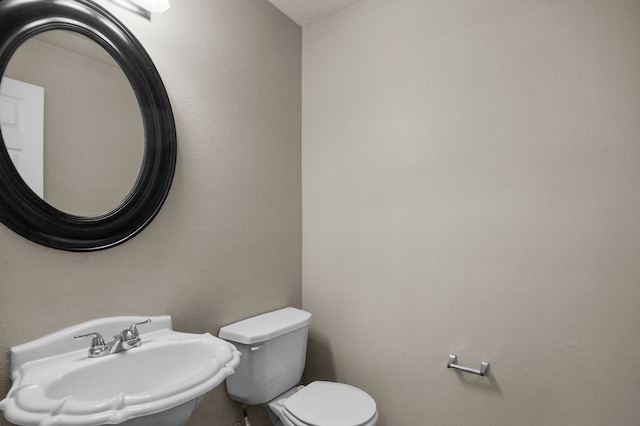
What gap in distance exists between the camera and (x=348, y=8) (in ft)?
6.20

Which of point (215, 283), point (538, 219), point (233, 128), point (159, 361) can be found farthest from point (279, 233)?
point (538, 219)

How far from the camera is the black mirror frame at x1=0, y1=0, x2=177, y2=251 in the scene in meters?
0.97

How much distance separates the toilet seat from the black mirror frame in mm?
960

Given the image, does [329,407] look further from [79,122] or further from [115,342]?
[79,122]

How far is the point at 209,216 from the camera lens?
4.97 feet

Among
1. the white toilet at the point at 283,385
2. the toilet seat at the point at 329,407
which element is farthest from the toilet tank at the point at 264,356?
the toilet seat at the point at 329,407

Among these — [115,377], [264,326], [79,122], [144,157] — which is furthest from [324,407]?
[79,122]

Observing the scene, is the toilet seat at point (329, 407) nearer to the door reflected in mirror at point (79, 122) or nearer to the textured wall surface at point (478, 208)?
the textured wall surface at point (478, 208)

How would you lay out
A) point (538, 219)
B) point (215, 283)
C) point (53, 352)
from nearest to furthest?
1. point (53, 352)
2. point (538, 219)
3. point (215, 283)

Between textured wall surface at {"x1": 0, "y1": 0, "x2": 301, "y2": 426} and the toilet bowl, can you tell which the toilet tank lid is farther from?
the toilet bowl

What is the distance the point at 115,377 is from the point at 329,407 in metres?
0.83

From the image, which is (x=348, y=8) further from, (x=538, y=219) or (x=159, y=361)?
(x=159, y=361)

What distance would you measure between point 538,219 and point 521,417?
808 mm

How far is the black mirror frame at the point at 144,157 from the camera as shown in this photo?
0.97 meters
